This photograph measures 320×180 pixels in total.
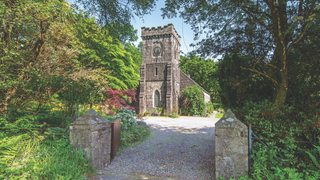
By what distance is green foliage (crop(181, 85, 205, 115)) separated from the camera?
19.1 meters

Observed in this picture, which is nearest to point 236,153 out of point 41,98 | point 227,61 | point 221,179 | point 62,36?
point 221,179

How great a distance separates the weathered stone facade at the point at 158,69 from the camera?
1948 cm

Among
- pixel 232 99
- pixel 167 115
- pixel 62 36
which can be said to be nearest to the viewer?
pixel 232 99

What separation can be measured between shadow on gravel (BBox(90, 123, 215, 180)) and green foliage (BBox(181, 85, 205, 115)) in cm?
1230

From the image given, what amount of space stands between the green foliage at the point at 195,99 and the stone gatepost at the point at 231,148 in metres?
15.7

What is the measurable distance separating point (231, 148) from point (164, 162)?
7.29 feet

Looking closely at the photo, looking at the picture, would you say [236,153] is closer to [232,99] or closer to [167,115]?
[232,99]

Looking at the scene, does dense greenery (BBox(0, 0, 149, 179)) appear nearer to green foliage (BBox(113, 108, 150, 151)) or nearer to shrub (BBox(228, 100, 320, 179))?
green foliage (BBox(113, 108, 150, 151))

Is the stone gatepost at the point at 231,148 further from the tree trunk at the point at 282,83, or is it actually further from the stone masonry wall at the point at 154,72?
the stone masonry wall at the point at 154,72

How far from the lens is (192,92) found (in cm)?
1966

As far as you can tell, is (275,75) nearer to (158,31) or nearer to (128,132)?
(128,132)

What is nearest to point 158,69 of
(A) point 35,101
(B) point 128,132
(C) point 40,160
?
(B) point 128,132

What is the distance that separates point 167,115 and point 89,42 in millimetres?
11365

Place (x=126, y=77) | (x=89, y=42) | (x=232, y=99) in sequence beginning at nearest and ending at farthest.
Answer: (x=232, y=99) → (x=89, y=42) → (x=126, y=77)
